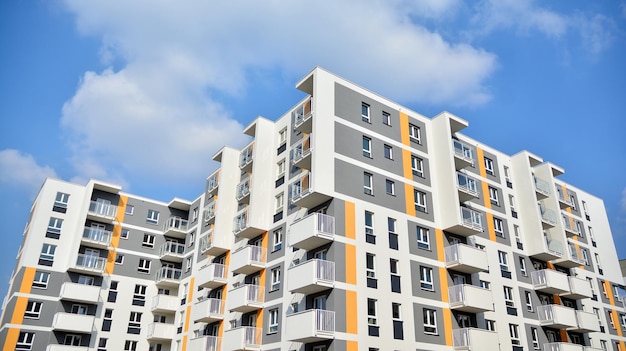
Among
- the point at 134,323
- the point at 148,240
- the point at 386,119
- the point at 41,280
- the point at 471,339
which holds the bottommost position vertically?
the point at 471,339

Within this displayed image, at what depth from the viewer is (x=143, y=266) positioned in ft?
171

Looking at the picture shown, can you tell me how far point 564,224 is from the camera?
46562 mm

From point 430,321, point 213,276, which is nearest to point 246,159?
point 213,276

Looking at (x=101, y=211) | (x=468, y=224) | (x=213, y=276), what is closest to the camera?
(x=468, y=224)

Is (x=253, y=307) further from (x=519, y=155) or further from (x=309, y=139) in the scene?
(x=519, y=155)

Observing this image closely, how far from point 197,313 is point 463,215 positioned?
22.0m

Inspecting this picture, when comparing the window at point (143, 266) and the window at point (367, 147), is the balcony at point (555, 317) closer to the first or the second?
the window at point (367, 147)

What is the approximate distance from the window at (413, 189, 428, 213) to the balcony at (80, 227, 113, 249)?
30.2 metres

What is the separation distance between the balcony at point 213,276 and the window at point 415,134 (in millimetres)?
18338

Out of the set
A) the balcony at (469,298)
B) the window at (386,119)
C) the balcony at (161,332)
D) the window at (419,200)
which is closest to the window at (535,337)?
the balcony at (469,298)

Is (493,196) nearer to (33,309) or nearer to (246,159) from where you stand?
(246,159)

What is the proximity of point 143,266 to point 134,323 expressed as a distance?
5.70 metres

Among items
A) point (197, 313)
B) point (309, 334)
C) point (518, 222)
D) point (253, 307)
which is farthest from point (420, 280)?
point (197, 313)

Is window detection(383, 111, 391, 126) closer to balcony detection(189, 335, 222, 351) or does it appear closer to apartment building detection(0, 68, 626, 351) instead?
apartment building detection(0, 68, 626, 351)
